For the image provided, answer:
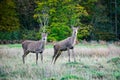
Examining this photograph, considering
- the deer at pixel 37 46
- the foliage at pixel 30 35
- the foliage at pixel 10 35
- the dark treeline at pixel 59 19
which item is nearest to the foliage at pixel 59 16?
the dark treeline at pixel 59 19

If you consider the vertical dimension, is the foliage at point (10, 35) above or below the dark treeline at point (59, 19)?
below

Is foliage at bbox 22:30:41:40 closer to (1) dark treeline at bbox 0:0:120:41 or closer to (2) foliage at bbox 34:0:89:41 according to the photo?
(1) dark treeline at bbox 0:0:120:41

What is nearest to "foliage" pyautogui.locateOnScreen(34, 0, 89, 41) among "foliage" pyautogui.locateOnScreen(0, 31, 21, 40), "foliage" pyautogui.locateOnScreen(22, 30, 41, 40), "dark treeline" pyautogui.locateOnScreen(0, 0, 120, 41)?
"dark treeline" pyautogui.locateOnScreen(0, 0, 120, 41)

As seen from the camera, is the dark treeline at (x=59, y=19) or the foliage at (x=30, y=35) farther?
the foliage at (x=30, y=35)

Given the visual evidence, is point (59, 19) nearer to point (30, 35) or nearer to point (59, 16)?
point (59, 16)

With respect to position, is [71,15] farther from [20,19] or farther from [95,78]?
[95,78]

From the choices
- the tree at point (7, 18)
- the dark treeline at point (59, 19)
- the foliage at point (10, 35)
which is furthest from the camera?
the foliage at point (10, 35)

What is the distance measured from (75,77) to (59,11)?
30.0m

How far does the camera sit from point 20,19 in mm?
49750

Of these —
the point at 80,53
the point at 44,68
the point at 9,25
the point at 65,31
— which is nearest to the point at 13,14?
the point at 9,25

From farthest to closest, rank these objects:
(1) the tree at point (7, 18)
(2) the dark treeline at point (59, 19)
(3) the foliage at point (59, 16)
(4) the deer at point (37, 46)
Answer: (1) the tree at point (7, 18) → (2) the dark treeline at point (59, 19) → (3) the foliage at point (59, 16) → (4) the deer at point (37, 46)

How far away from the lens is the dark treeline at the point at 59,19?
41.2m

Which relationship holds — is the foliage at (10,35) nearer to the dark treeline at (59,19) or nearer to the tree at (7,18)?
the dark treeline at (59,19)

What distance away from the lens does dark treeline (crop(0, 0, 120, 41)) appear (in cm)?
4119
